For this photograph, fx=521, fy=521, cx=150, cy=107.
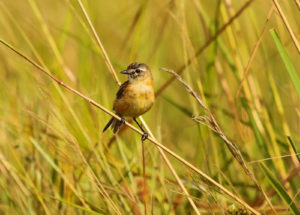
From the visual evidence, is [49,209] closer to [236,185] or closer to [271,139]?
[236,185]

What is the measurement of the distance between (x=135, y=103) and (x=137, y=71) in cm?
29

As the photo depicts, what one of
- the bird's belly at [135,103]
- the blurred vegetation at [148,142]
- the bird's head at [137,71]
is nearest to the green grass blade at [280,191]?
the blurred vegetation at [148,142]

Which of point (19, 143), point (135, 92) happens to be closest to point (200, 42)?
point (135, 92)

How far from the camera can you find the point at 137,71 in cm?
291

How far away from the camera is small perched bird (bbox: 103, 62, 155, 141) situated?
2666 millimetres

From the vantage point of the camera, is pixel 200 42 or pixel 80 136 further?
pixel 200 42

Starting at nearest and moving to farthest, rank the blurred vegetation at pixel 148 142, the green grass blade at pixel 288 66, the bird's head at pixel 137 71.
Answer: the green grass blade at pixel 288 66, the blurred vegetation at pixel 148 142, the bird's head at pixel 137 71

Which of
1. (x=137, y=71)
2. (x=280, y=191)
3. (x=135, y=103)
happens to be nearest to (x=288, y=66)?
(x=280, y=191)

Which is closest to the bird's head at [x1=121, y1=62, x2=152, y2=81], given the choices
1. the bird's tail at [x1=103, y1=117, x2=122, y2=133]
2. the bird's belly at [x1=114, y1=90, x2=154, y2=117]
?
the bird's belly at [x1=114, y1=90, x2=154, y2=117]

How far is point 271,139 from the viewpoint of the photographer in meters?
2.44

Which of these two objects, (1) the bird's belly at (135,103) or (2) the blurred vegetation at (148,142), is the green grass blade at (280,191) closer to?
(2) the blurred vegetation at (148,142)

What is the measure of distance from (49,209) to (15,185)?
0.62 feet

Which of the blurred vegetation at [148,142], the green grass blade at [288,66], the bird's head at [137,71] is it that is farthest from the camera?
the bird's head at [137,71]

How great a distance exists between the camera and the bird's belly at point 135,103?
2654 millimetres
